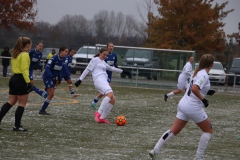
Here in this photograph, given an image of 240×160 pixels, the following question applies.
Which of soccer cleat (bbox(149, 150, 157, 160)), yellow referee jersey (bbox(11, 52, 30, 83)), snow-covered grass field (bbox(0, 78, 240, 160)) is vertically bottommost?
snow-covered grass field (bbox(0, 78, 240, 160))

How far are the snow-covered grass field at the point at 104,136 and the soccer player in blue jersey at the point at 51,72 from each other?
0.40 meters

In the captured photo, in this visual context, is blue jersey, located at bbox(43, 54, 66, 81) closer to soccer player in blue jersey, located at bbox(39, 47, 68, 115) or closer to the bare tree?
soccer player in blue jersey, located at bbox(39, 47, 68, 115)

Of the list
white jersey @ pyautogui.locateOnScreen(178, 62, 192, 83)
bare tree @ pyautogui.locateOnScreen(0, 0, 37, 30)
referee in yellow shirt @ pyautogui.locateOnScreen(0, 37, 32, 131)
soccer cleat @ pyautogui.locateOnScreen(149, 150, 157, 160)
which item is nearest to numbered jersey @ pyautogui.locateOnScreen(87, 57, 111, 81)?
referee in yellow shirt @ pyautogui.locateOnScreen(0, 37, 32, 131)

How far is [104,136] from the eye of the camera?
12164mm

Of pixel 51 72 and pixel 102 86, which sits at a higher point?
pixel 51 72

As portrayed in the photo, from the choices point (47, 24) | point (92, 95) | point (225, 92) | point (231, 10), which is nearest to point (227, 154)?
point (92, 95)

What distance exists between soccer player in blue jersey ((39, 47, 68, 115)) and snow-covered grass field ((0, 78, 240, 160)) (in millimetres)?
402

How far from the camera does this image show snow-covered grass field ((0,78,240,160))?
32.7ft

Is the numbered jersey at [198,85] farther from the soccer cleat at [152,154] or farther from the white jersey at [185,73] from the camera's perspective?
the white jersey at [185,73]

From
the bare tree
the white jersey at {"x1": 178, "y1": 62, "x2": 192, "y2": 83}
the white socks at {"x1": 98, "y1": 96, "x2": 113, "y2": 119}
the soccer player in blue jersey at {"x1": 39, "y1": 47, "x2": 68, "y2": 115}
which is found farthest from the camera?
the bare tree

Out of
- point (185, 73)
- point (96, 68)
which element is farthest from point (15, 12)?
point (96, 68)

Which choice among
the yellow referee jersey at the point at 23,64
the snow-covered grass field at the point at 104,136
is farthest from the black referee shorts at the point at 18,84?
the snow-covered grass field at the point at 104,136

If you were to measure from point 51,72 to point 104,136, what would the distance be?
4.14 meters

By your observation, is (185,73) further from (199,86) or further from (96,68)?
(199,86)
